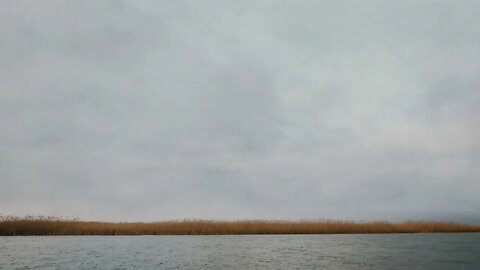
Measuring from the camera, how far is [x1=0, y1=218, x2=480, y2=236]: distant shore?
5219 cm

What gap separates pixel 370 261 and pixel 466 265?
5.44 metres

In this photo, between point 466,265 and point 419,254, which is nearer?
point 466,265

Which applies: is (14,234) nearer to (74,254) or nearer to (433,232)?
(74,254)

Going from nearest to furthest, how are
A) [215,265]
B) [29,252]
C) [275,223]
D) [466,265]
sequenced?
[466,265] → [215,265] → [29,252] → [275,223]

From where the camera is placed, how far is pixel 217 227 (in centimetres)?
5678

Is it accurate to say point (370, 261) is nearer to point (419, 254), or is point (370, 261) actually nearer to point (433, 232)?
point (419, 254)

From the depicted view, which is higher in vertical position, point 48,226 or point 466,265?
point 48,226

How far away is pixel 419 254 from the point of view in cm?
3114

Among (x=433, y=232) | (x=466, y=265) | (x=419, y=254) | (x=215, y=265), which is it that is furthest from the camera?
(x=433, y=232)

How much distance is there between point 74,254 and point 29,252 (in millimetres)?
3686

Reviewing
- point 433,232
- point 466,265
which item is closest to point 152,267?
point 466,265

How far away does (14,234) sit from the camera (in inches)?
2051

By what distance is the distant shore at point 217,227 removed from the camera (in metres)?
52.2

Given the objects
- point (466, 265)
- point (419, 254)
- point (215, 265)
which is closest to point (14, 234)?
point (215, 265)
